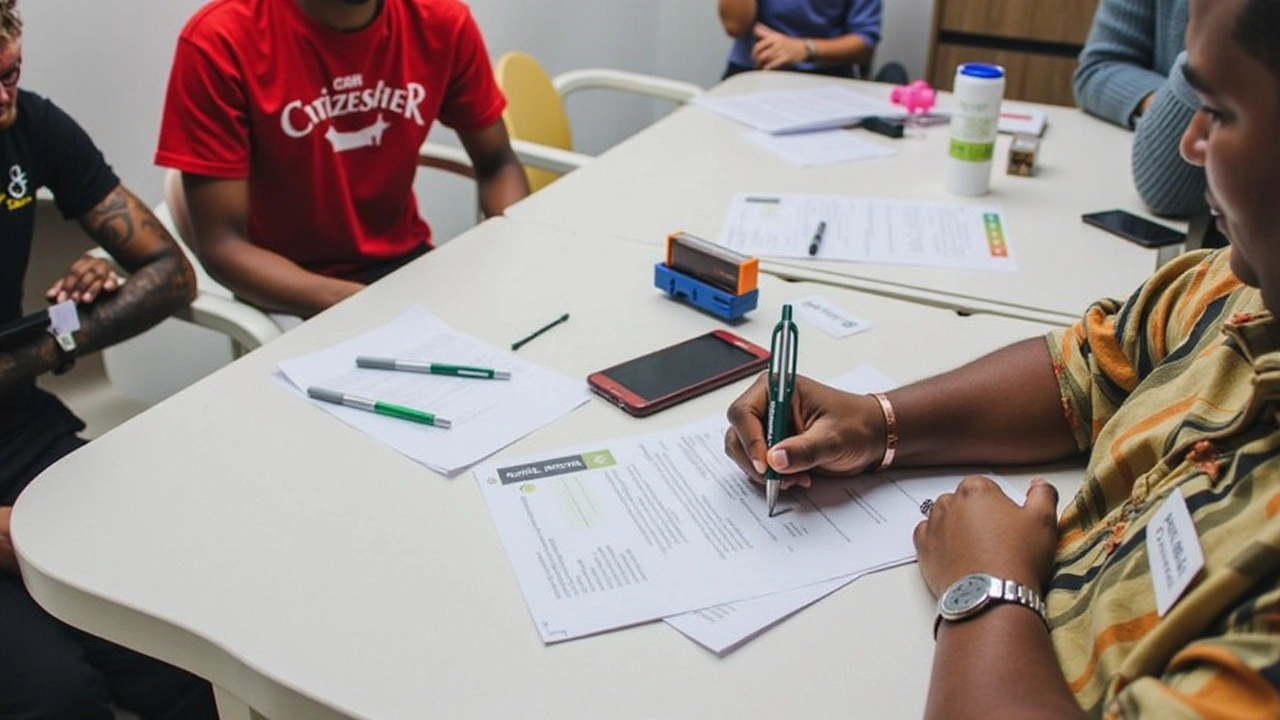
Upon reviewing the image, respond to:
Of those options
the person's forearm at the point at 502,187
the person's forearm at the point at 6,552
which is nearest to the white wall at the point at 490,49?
the person's forearm at the point at 502,187

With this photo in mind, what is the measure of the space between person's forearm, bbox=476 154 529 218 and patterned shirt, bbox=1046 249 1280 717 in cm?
133

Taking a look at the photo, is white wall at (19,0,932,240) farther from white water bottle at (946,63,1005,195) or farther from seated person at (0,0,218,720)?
white water bottle at (946,63,1005,195)

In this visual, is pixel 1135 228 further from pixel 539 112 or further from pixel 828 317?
pixel 539 112

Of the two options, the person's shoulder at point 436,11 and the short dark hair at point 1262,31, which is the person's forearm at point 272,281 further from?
the short dark hair at point 1262,31

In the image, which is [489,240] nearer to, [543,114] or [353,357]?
[353,357]

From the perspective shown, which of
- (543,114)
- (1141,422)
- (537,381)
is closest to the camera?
(1141,422)

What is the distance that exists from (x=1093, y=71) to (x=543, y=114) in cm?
128

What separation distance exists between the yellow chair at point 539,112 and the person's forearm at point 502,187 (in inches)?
4.1

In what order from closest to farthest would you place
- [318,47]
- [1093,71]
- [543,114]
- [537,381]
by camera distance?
1. [537,381]
2. [318,47]
3. [1093,71]
4. [543,114]

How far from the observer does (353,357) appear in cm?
128

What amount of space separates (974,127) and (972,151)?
0.04 metres

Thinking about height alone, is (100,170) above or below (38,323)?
above

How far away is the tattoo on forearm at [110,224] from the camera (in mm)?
1670

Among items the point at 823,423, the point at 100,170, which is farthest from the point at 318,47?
the point at 823,423
